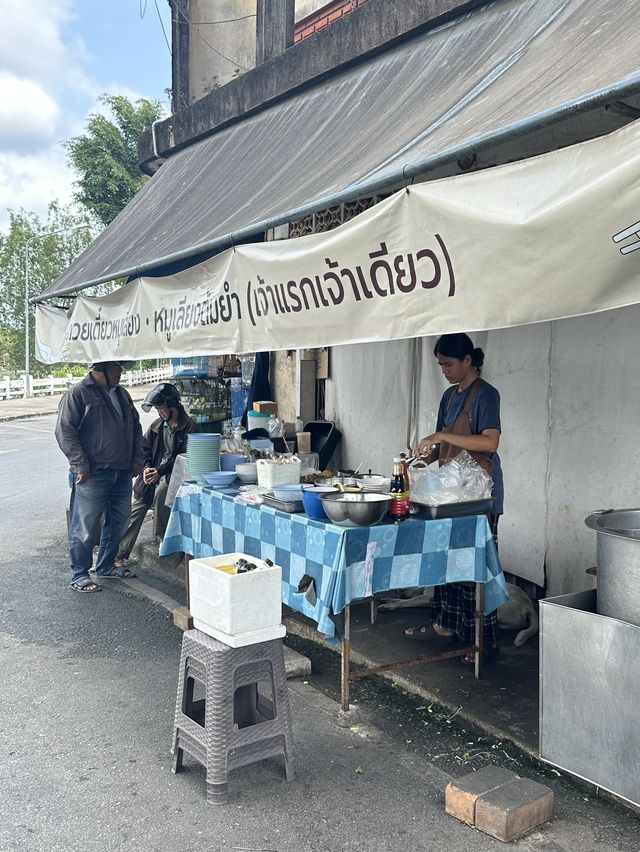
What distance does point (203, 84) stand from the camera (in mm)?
10180

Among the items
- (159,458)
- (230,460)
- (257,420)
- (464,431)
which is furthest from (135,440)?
(464,431)

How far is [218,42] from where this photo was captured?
10055 mm

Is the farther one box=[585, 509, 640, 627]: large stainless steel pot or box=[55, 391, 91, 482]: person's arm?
box=[55, 391, 91, 482]: person's arm

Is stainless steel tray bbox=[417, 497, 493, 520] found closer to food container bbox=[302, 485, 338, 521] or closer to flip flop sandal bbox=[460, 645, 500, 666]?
food container bbox=[302, 485, 338, 521]

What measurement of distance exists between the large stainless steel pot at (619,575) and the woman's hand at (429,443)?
1.44 metres

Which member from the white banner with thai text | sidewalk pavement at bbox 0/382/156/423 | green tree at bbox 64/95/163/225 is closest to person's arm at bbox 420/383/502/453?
the white banner with thai text

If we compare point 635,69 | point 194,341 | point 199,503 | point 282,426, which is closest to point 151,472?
point 282,426

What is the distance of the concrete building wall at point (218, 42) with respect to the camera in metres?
9.77

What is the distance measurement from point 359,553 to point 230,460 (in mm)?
2017

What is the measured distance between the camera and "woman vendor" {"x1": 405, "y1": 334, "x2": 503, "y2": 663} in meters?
4.46

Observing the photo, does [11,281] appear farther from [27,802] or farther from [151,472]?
[27,802]

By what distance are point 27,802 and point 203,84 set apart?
30.7 ft

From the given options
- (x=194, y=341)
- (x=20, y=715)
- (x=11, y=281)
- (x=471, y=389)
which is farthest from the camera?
(x=11, y=281)

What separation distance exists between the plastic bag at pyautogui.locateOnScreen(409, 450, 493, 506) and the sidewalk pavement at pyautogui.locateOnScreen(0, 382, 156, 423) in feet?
71.6
